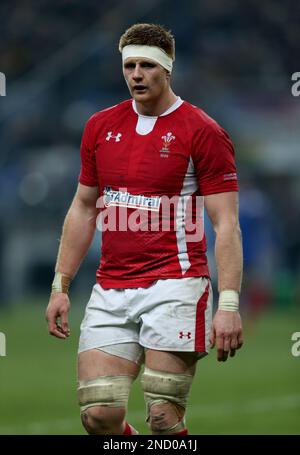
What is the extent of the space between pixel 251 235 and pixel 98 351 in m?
13.0

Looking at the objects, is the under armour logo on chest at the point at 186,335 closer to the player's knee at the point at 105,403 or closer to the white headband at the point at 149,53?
the player's knee at the point at 105,403

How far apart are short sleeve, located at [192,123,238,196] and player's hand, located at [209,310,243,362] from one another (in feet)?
2.27

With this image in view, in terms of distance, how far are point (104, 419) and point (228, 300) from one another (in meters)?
0.90

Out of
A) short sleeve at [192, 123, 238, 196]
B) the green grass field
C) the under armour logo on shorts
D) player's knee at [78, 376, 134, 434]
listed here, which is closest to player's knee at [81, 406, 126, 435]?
player's knee at [78, 376, 134, 434]

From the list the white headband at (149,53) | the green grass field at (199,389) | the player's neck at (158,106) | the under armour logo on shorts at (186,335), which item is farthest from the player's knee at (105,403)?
the green grass field at (199,389)

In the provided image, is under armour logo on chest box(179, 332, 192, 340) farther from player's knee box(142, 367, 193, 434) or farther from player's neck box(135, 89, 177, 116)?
player's neck box(135, 89, 177, 116)

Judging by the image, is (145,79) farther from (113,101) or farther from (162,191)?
(113,101)

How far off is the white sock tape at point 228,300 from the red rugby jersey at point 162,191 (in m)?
0.29

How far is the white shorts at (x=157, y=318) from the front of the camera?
21.5ft

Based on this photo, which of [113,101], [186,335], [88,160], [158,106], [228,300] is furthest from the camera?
[113,101]

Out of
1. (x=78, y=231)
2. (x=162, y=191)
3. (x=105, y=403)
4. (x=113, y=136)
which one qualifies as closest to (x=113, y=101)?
(x=78, y=231)

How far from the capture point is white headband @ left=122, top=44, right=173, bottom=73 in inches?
267

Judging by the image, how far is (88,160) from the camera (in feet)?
23.1

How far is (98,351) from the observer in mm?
6660
